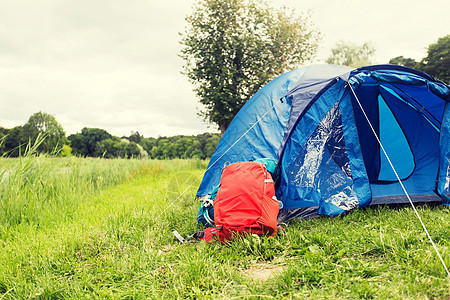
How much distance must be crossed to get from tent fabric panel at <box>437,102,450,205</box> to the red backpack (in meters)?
2.28

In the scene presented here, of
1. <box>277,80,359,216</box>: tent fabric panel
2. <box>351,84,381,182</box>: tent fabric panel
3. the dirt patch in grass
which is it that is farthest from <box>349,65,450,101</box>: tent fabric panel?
the dirt patch in grass

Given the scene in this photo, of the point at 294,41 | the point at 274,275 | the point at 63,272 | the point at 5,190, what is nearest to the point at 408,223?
the point at 274,275

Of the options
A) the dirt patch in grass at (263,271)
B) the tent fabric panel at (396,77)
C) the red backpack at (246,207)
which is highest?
the tent fabric panel at (396,77)

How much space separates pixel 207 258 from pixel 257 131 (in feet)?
6.40

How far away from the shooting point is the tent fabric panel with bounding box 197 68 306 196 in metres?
3.69

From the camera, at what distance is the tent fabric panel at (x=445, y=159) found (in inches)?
139

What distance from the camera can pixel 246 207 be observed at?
2.65m

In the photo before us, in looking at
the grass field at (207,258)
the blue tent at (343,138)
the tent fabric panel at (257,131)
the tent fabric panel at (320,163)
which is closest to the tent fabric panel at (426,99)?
the blue tent at (343,138)

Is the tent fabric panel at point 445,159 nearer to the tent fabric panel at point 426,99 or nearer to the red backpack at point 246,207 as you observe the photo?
the tent fabric panel at point 426,99

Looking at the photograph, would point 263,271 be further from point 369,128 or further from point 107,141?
point 107,141

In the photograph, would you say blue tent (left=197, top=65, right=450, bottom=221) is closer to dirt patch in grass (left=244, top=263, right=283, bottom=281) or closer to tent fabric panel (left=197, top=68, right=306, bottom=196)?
tent fabric panel (left=197, top=68, right=306, bottom=196)

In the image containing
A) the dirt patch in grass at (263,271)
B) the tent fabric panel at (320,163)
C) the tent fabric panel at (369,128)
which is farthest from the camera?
the tent fabric panel at (369,128)

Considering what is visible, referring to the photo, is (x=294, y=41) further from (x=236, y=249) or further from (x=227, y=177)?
(x=236, y=249)

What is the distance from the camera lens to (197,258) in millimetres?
2191
